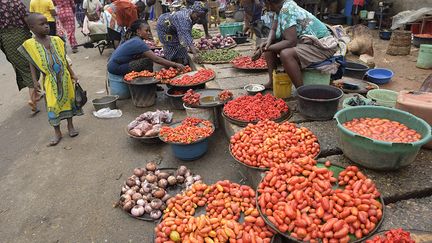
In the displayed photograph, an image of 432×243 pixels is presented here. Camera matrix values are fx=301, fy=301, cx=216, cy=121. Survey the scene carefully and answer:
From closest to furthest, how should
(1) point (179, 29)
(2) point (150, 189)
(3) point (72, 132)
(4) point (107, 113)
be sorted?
(2) point (150, 189) → (3) point (72, 132) → (4) point (107, 113) → (1) point (179, 29)

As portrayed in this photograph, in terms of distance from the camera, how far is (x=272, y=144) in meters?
2.98

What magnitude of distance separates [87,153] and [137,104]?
5.53 feet

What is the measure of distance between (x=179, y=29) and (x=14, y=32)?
301 centimetres

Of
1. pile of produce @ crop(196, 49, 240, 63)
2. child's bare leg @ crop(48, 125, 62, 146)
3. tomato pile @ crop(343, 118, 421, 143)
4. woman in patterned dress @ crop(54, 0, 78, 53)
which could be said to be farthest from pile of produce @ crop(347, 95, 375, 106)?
woman in patterned dress @ crop(54, 0, 78, 53)

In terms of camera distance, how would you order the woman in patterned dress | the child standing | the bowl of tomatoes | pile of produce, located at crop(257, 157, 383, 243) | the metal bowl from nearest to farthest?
pile of produce, located at crop(257, 157, 383, 243)
the bowl of tomatoes
the child standing
the metal bowl
the woman in patterned dress

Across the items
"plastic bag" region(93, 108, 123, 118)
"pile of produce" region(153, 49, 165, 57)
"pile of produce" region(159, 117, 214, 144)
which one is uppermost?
"pile of produce" region(153, 49, 165, 57)

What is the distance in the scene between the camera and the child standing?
4094 millimetres

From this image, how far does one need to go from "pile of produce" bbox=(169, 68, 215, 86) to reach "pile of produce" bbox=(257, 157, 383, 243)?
3.05 metres

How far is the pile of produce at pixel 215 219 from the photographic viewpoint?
7.20ft

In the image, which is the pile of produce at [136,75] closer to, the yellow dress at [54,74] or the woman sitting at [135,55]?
the woman sitting at [135,55]

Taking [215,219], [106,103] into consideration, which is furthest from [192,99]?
[215,219]

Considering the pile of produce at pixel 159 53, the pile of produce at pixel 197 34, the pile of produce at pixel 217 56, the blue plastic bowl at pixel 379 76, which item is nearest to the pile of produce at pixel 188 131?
the pile of produce at pixel 217 56

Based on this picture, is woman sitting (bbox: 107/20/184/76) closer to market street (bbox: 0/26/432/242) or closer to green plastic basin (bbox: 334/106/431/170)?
market street (bbox: 0/26/432/242)

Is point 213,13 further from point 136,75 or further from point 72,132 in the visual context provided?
point 72,132
